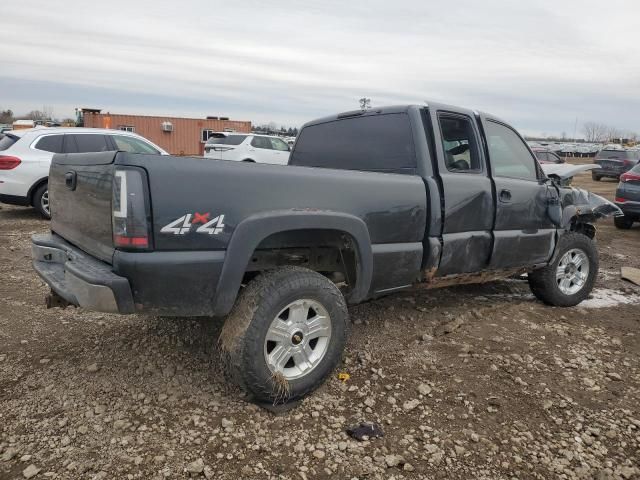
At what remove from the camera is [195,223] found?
250cm

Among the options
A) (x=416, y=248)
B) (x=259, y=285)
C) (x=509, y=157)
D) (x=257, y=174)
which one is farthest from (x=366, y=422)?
(x=509, y=157)

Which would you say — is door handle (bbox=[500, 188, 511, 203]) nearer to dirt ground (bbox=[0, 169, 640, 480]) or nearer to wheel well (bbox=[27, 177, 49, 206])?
dirt ground (bbox=[0, 169, 640, 480])

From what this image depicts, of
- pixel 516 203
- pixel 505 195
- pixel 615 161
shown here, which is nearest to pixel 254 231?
pixel 505 195

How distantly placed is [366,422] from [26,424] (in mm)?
1861

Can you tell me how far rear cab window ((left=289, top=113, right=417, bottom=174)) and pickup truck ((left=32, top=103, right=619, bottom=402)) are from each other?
0.01m

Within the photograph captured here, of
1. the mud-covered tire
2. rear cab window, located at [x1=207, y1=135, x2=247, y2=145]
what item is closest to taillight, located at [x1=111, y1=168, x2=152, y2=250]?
the mud-covered tire

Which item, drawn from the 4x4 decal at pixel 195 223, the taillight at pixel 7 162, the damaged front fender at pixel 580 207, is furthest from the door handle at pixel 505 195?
the taillight at pixel 7 162

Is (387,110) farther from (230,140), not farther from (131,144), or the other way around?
(230,140)

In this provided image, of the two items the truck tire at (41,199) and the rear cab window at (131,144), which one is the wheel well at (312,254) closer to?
the rear cab window at (131,144)

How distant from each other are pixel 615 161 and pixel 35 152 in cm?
2410

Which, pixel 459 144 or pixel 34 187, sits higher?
pixel 459 144

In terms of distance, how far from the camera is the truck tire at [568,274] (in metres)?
4.84

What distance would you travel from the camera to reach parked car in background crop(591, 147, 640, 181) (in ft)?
75.5

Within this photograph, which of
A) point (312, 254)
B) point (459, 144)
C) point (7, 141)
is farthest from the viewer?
point (7, 141)
